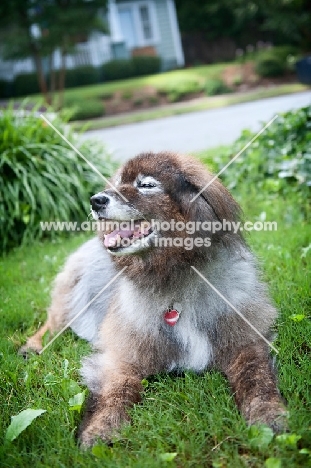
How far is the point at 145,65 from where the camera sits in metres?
26.1

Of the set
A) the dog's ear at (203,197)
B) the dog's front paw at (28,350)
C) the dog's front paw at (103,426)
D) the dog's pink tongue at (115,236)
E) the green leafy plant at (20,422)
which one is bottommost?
the dog's front paw at (28,350)

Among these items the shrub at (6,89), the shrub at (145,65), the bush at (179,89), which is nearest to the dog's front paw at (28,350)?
the bush at (179,89)

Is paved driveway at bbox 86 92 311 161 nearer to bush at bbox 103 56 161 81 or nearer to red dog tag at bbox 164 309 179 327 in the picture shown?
red dog tag at bbox 164 309 179 327

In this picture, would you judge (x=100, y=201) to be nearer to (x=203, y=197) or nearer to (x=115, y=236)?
(x=115, y=236)

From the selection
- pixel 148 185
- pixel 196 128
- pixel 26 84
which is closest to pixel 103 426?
pixel 148 185

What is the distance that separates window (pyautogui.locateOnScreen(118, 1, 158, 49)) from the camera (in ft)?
92.9

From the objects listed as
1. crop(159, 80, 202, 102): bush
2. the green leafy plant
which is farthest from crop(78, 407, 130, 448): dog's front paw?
crop(159, 80, 202, 102): bush

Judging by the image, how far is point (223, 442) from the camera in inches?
94.7

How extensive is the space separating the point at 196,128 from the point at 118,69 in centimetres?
1383

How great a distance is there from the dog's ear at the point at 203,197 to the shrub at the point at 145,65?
A: 24.3 m

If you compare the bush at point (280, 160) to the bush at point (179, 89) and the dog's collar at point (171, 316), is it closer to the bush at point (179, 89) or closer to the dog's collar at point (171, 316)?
the dog's collar at point (171, 316)

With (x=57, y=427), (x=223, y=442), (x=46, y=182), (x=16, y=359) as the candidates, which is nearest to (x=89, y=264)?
(x=16, y=359)

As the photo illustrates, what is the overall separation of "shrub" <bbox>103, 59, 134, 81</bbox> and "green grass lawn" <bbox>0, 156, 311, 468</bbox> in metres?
22.9

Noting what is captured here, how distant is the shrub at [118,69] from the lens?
83.7 feet
